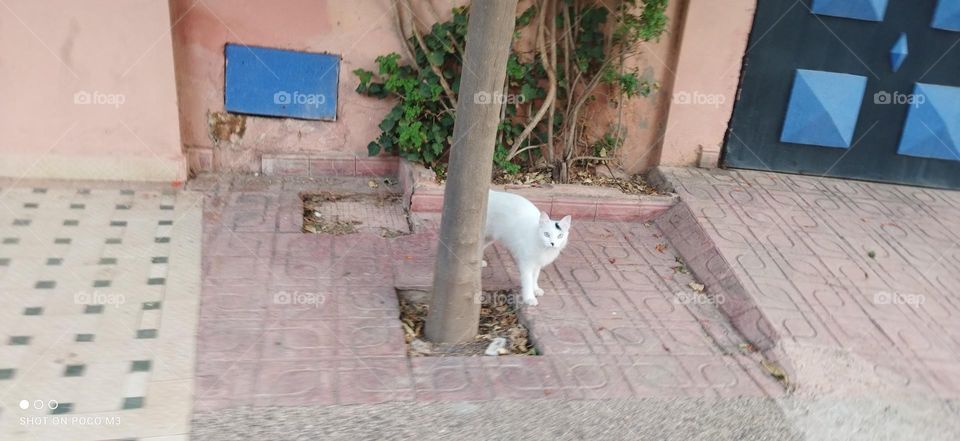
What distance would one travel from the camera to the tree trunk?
12.4ft

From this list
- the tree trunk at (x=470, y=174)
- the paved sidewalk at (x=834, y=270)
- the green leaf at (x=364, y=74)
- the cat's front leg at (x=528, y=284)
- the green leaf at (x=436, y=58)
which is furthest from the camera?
the green leaf at (x=364, y=74)

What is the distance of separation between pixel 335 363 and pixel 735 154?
14.1 feet

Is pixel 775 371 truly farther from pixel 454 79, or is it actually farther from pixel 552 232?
pixel 454 79

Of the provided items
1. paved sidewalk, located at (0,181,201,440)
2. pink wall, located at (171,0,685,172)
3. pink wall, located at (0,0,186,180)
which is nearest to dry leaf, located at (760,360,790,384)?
pink wall, located at (171,0,685,172)

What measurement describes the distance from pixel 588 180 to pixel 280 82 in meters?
2.64

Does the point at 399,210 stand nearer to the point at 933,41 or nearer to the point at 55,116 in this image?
the point at 55,116

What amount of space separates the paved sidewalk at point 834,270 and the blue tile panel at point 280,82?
2.93 m

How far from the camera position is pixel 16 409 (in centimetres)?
334

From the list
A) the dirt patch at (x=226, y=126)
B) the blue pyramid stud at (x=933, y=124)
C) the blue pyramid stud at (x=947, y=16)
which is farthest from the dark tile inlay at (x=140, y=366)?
the blue pyramid stud at (x=947, y=16)

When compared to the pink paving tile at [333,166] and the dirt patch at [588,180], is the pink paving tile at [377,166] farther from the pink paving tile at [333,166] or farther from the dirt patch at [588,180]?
the dirt patch at [588,180]

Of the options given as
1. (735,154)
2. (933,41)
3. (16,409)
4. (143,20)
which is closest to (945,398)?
(735,154)

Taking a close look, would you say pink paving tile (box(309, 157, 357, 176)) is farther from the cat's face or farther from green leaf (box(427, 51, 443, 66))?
the cat's face

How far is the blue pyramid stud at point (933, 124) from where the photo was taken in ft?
21.8

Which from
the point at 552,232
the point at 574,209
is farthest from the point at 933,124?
the point at 552,232
